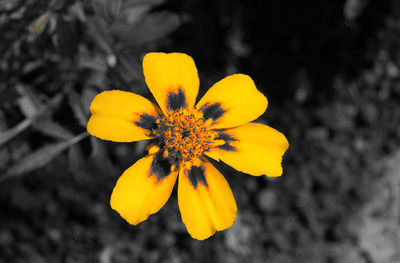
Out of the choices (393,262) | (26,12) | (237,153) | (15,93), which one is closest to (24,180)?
(15,93)

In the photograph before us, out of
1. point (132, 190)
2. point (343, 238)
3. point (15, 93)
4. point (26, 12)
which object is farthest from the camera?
point (343, 238)

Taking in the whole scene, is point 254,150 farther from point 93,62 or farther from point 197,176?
point 93,62

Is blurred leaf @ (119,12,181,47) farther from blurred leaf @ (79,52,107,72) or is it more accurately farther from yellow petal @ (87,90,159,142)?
yellow petal @ (87,90,159,142)

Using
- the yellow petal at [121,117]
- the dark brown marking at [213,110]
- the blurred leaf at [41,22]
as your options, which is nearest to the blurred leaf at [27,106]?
the blurred leaf at [41,22]

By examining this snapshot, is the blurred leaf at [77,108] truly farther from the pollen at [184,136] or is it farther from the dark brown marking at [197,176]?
the dark brown marking at [197,176]

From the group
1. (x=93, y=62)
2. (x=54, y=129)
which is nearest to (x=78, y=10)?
(x=93, y=62)

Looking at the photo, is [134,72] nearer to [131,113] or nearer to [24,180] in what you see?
[131,113]
